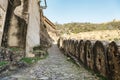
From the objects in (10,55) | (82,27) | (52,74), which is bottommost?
(52,74)

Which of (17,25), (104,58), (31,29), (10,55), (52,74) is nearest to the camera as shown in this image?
(104,58)

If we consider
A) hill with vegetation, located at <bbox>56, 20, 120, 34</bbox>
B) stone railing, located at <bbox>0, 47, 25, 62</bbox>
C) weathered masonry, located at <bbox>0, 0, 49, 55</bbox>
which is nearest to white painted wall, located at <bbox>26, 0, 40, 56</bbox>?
weathered masonry, located at <bbox>0, 0, 49, 55</bbox>

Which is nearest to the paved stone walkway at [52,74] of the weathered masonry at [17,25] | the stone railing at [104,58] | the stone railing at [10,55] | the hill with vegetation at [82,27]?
the stone railing at [104,58]

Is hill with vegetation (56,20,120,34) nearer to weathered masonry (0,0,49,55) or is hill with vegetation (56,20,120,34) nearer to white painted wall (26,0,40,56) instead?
white painted wall (26,0,40,56)

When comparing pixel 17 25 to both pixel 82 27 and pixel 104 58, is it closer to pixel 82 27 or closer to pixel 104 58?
pixel 104 58

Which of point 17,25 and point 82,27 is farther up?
point 82,27

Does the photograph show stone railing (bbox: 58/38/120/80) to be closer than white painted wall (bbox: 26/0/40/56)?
Yes

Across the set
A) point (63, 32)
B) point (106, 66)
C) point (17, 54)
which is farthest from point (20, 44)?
point (63, 32)

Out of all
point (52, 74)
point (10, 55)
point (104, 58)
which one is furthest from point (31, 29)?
point (104, 58)

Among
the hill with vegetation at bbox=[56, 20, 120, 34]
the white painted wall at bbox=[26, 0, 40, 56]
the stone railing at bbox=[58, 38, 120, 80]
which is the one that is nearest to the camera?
the stone railing at bbox=[58, 38, 120, 80]

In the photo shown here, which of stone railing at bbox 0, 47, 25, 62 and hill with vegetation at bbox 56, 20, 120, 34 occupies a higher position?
hill with vegetation at bbox 56, 20, 120, 34

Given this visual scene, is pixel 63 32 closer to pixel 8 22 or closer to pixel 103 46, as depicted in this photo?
pixel 8 22

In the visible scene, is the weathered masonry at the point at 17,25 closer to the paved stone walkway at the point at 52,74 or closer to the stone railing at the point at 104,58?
the paved stone walkway at the point at 52,74

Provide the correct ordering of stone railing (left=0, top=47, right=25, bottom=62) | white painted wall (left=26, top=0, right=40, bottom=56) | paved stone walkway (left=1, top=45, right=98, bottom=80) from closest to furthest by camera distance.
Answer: paved stone walkway (left=1, top=45, right=98, bottom=80), stone railing (left=0, top=47, right=25, bottom=62), white painted wall (left=26, top=0, right=40, bottom=56)
